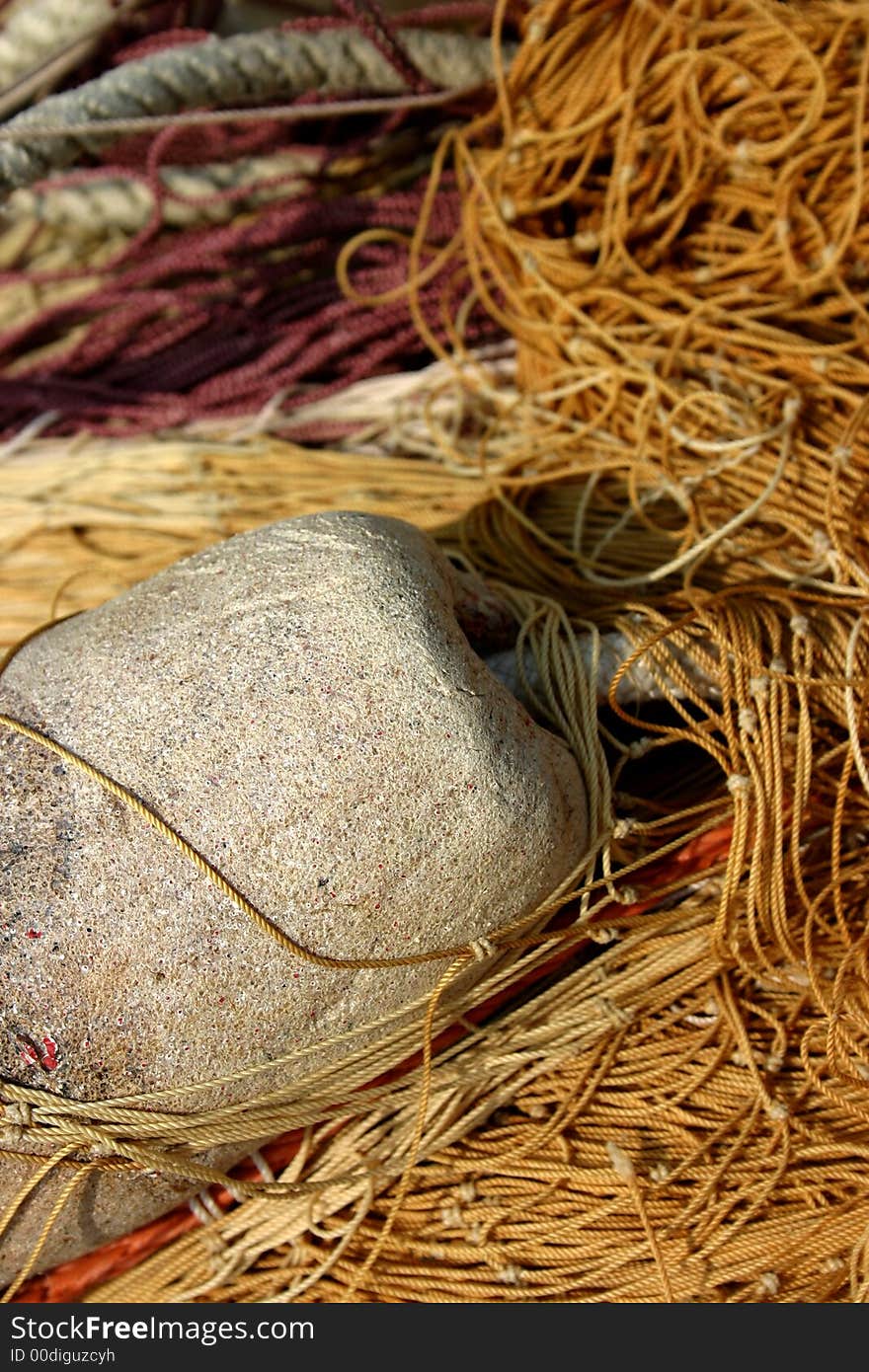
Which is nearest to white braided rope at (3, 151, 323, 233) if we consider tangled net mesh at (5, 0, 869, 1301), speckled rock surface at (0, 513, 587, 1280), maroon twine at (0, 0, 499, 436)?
maroon twine at (0, 0, 499, 436)

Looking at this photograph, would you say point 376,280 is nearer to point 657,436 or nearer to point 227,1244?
point 657,436

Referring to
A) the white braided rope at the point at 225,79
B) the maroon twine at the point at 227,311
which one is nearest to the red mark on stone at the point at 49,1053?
the maroon twine at the point at 227,311

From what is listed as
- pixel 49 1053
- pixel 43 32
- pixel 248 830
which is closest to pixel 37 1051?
pixel 49 1053

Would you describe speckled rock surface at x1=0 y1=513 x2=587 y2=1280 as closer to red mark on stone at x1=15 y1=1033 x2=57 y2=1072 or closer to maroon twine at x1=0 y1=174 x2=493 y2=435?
red mark on stone at x1=15 y1=1033 x2=57 y2=1072

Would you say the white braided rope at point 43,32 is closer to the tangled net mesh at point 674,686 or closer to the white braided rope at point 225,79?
the white braided rope at point 225,79

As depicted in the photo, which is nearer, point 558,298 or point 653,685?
point 653,685

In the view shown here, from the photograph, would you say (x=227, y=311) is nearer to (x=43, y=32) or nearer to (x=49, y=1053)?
(x=43, y=32)

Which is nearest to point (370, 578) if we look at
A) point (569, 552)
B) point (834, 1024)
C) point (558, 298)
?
point (569, 552)
